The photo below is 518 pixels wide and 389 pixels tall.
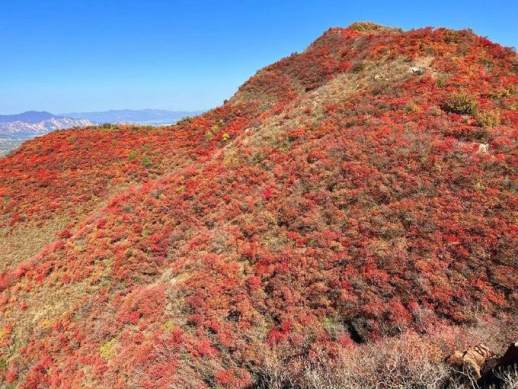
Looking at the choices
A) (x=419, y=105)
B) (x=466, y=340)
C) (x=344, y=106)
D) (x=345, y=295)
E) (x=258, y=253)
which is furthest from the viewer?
(x=344, y=106)

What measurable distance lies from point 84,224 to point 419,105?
26683mm

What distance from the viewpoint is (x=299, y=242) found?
1730cm

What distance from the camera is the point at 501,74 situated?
952 inches

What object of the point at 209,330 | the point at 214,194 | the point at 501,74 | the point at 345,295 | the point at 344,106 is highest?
the point at 501,74

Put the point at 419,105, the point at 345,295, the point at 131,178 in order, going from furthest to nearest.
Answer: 1. the point at 131,178
2. the point at 419,105
3. the point at 345,295

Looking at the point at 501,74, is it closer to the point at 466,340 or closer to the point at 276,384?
the point at 466,340

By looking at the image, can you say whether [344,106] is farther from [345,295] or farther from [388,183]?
[345,295]

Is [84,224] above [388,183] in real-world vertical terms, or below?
below

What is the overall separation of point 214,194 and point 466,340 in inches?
674

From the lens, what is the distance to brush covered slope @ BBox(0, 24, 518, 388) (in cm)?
1377

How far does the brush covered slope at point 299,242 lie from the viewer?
13773 millimetres

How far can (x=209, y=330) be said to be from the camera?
15016mm

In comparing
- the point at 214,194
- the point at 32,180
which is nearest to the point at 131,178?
the point at 32,180

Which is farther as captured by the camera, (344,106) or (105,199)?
(105,199)
